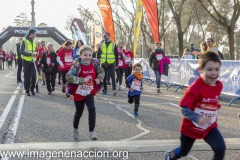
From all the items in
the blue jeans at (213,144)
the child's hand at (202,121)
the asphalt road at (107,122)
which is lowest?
the asphalt road at (107,122)

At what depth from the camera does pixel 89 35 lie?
6831cm

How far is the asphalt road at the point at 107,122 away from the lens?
645 centimetres

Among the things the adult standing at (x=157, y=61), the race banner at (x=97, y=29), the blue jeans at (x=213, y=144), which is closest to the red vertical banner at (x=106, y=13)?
the race banner at (x=97, y=29)

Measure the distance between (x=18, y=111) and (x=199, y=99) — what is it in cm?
612

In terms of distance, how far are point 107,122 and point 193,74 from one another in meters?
6.48

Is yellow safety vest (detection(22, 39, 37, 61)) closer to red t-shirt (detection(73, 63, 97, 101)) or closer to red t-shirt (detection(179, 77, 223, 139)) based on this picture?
red t-shirt (detection(73, 63, 97, 101))

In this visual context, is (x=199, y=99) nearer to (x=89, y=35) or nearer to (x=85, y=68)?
(x=85, y=68)

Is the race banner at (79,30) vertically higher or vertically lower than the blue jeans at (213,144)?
higher

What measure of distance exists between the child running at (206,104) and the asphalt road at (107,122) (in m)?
1.07

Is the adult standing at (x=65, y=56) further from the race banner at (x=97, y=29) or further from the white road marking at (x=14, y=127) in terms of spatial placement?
the race banner at (x=97, y=29)

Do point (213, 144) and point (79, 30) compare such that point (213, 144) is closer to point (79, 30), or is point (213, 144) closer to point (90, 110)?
point (90, 110)

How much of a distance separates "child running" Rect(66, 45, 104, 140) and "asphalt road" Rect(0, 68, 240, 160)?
390 mm

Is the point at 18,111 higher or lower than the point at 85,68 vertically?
lower

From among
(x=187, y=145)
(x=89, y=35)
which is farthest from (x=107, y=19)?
(x=89, y=35)
